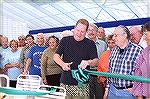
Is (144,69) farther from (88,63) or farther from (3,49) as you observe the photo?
(3,49)

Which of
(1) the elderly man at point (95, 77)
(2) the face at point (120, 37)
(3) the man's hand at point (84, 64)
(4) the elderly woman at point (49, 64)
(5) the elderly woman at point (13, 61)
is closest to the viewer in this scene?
(2) the face at point (120, 37)

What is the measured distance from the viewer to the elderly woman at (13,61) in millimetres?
2061

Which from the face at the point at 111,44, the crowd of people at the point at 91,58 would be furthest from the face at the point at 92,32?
the face at the point at 111,44

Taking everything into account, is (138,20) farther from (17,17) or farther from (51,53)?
(17,17)

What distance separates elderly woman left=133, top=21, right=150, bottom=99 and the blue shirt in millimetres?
851

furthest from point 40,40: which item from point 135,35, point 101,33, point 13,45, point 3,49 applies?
point 135,35

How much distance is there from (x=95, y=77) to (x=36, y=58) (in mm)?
Result: 497

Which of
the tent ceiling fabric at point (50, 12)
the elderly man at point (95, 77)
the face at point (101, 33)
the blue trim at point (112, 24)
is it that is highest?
the tent ceiling fabric at point (50, 12)

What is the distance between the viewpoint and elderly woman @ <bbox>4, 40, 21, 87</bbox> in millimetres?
2061

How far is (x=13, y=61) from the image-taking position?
215 cm

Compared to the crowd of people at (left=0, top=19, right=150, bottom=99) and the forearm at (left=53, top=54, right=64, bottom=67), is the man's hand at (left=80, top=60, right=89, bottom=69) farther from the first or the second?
the forearm at (left=53, top=54, right=64, bottom=67)

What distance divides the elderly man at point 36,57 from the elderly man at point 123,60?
2.32ft

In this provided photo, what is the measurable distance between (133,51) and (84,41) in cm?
32

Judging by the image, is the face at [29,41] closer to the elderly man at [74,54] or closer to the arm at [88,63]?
the elderly man at [74,54]
